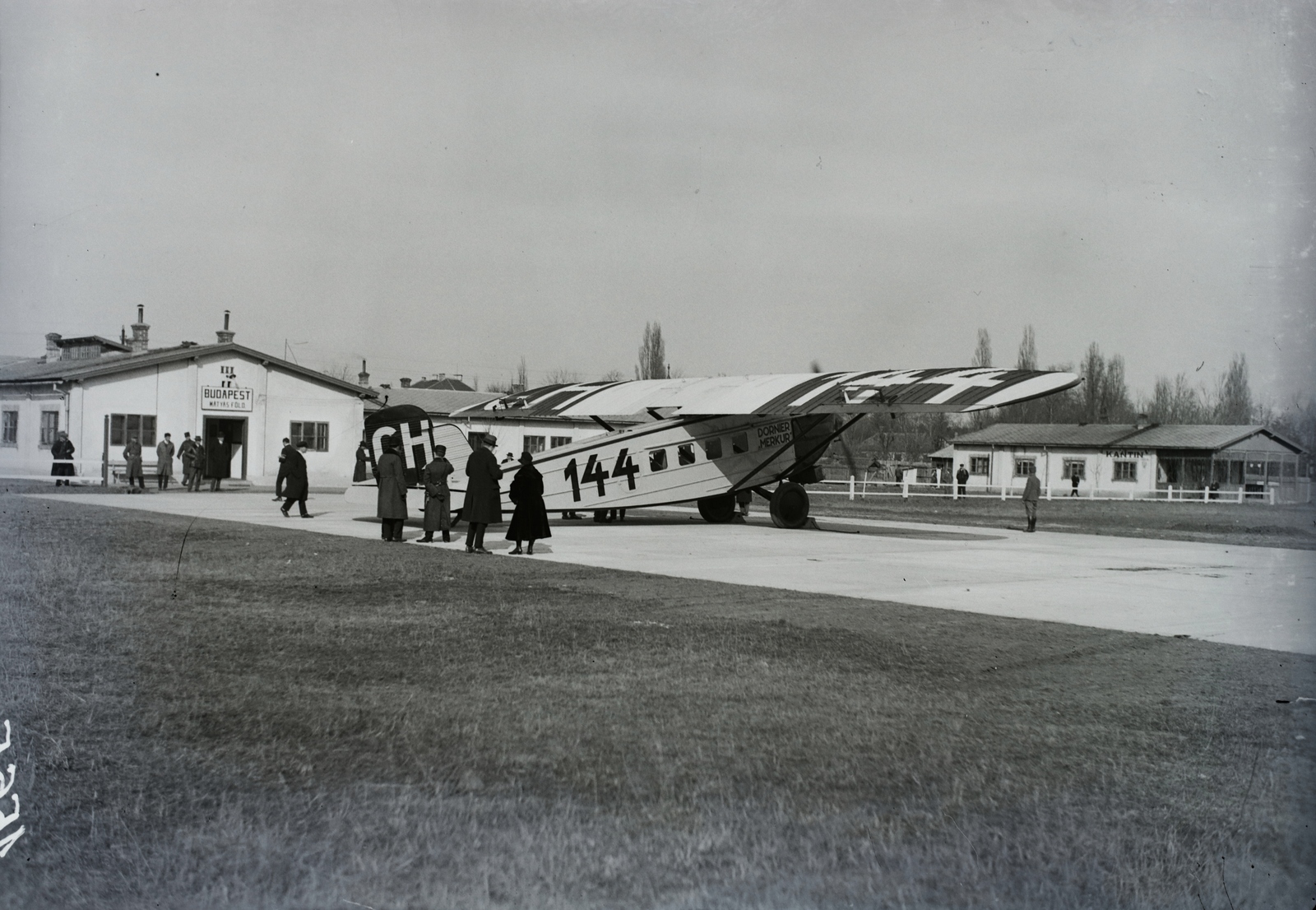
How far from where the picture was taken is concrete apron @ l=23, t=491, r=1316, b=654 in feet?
43.0

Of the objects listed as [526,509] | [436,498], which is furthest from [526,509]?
[436,498]

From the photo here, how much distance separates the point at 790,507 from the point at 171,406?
24.9 meters

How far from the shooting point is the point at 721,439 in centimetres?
2489

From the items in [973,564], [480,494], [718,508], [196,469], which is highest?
[196,469]

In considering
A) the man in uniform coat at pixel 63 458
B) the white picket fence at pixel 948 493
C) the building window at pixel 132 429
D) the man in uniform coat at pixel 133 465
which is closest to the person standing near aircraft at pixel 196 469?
the man in uniform coat at pixel 133 465

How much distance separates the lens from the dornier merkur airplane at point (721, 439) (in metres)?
22.6

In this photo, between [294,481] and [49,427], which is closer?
[294,481]

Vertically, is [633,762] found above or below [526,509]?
below

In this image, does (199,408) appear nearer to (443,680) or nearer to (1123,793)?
(443,680)

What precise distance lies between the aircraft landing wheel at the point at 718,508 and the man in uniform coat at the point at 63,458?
772 inches

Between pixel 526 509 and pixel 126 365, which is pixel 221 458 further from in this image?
pixel 526 509

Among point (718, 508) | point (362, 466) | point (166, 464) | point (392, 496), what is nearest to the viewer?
point (392, 496)

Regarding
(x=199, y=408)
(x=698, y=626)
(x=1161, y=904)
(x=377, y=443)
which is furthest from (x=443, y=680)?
(x=199, y=408)

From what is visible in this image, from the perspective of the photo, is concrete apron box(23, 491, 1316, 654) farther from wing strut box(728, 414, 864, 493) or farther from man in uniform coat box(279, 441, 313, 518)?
wing strut box(728, 414, 864, 493)
